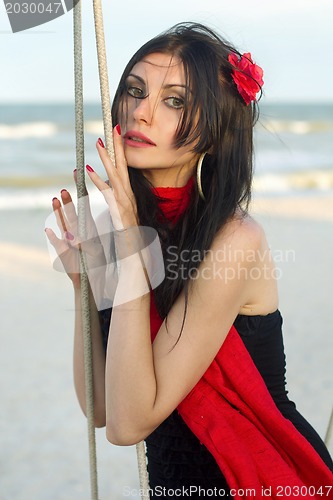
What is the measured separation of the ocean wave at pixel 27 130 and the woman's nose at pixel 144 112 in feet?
42.1

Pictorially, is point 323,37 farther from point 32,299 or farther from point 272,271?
point 272,271

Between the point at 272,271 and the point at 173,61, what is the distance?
1.43 feet

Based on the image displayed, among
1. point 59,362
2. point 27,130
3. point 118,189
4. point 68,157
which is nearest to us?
point 118,189

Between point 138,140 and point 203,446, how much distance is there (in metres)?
0.57

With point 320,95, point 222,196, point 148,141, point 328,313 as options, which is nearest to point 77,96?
point 148,141

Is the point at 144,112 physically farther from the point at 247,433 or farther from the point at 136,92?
the point at 247,433

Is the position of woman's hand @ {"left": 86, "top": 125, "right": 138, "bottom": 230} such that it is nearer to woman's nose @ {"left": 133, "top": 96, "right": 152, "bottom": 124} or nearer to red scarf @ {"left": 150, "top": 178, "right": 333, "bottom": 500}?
woman's nose @ {"left": 133, "top": 96, "right": 152, "bottom": 124}

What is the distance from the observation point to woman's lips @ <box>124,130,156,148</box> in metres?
1.28

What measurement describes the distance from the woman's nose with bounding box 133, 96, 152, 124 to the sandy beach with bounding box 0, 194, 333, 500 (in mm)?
1784

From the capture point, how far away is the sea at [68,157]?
357 inches

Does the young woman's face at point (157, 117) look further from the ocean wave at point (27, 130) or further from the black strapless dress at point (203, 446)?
the ocean wave at point (27, 130)

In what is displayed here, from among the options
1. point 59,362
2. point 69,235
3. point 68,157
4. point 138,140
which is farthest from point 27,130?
point 138,140

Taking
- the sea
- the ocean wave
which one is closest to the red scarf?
the sea

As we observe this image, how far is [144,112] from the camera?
127 cm
